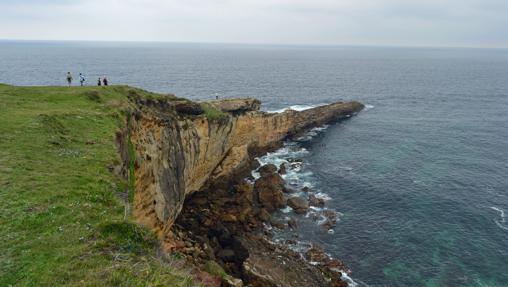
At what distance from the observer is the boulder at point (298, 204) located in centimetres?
4884

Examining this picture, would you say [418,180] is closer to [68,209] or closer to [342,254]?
[342,254]

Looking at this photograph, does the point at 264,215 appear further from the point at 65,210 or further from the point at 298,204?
the point at 65,210

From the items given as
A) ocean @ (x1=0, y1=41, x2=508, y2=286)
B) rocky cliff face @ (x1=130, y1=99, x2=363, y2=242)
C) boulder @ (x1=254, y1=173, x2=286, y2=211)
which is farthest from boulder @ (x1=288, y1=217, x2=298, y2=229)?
rocky cliff face @ (x1=130, y1=99, x2=363, y2=242)

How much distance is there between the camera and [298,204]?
162ft

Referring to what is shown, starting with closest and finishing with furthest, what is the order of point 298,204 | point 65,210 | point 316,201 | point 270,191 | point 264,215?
point 65,210, point 264,215, point 298,204, point 316,201, point 270,191

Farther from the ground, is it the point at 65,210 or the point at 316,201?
the point at 65,210

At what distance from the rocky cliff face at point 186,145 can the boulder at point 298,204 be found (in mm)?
Answer: 12003

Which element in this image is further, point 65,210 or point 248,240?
point 248,240

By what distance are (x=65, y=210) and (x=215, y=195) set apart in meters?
35.3

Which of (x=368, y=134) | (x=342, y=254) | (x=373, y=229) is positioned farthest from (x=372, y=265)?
(x=368, y=134)

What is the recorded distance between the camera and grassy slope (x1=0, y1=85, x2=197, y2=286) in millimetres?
11547

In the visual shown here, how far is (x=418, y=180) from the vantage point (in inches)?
2226

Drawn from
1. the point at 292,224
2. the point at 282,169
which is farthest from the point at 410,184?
the point at 292,224

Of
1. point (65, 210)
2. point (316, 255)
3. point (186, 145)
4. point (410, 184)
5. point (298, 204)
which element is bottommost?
point (316, 255)
